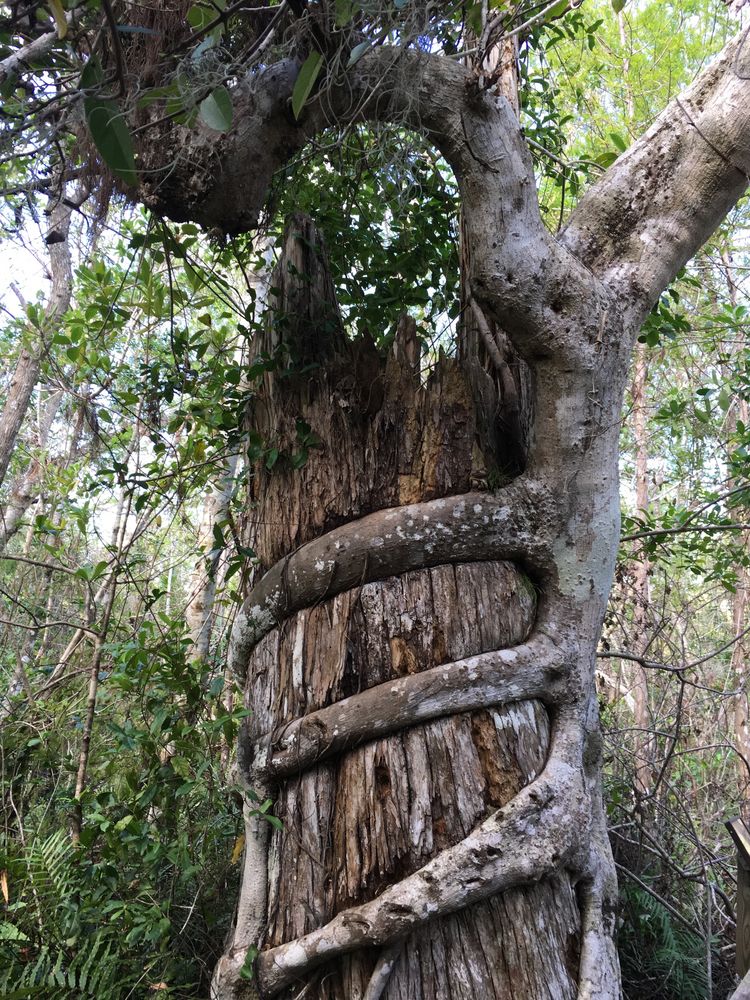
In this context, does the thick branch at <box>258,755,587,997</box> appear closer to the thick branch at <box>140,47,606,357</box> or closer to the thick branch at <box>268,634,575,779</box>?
the thick branch at <box>268,634,575,779</box>

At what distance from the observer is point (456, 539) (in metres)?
1.99

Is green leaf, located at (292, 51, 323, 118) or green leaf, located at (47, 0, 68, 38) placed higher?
green leaf, located at (292, 51, 323, 118)

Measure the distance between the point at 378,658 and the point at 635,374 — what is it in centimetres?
768

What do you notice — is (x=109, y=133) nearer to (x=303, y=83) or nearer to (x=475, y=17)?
(x=303, y=83)

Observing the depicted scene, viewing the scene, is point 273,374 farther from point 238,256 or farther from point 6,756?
point 6,756

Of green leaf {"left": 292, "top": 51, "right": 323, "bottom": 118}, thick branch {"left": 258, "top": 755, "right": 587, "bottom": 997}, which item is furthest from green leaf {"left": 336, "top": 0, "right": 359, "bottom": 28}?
thick branch {"left": 258, "top": 755, "right": 587, "bottom": 997}

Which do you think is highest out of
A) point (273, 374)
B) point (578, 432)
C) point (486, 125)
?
point (486, 125)

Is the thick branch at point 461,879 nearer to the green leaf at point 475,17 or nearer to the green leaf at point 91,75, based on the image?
the green leaf at point 91,75

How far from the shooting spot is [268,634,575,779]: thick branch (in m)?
1.81

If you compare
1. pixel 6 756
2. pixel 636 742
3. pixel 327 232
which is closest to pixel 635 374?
pixel 636 742

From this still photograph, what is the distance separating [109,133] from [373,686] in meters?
1.38

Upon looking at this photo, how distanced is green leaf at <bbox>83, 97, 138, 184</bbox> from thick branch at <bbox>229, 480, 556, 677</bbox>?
1.16 m

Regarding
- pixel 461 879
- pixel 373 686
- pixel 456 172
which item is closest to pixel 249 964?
pixel 461 879

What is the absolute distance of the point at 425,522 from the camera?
198cm
